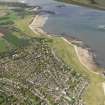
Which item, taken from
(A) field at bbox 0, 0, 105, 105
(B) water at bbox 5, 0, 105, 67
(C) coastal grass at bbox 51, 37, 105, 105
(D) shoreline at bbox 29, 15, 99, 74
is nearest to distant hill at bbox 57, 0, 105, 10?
(B) water at bbox 5, 0, 105, 67

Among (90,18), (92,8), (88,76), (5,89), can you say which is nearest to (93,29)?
(90,18)

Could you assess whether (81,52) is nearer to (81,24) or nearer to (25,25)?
(81,24)

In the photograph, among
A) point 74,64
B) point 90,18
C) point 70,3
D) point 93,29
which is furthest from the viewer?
point 70,3

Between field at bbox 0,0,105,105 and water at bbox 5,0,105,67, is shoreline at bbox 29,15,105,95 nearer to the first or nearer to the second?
field at bbox 0,0,105,105

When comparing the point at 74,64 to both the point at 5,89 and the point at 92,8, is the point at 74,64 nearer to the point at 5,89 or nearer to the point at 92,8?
the point at 5,89

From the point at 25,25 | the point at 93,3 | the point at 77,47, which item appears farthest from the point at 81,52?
the point at 93,3

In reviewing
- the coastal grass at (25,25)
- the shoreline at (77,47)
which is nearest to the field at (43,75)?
the shoreline at (77,47)

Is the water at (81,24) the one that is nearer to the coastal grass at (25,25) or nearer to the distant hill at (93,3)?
the distant hill at (93,3)
